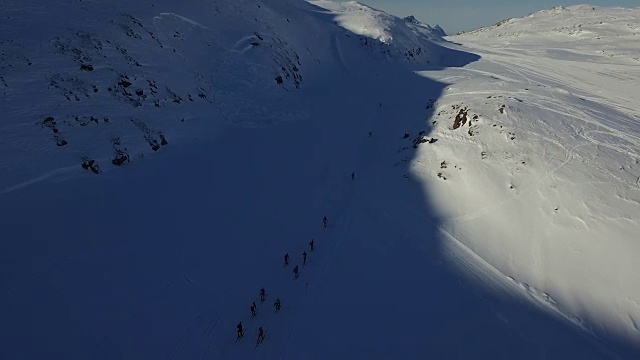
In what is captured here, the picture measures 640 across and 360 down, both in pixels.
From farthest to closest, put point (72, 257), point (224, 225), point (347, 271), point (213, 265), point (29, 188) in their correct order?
1. point (224, 225)
2. point (347, 271)
3. point (213, 265)
4. point (29, 188)
5. point (72, 257)

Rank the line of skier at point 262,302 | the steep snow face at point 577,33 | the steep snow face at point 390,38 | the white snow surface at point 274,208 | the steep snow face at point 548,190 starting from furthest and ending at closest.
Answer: the steep snow face at point 577,33 → the steep snow face at point 390,38 → the steep snow face at point 548,190 → the white snow surface at point 274,208 → the line of skier at point 262,302

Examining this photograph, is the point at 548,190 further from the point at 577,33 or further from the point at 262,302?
the point at 577,33

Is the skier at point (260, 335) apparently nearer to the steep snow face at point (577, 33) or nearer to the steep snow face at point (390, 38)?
the steep snow face at point (390, 38)

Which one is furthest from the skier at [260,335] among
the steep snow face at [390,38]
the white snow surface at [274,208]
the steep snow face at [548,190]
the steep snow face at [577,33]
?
the steep snow face at [577,33]

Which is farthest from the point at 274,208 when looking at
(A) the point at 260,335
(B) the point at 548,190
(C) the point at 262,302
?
(B) the point at 548,190

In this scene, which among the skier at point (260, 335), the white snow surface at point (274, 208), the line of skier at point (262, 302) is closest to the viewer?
the skier at point (260, 335)

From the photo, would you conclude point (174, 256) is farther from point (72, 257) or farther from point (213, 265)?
point (72, 257)

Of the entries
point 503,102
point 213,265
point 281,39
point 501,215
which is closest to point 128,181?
point 213,265
